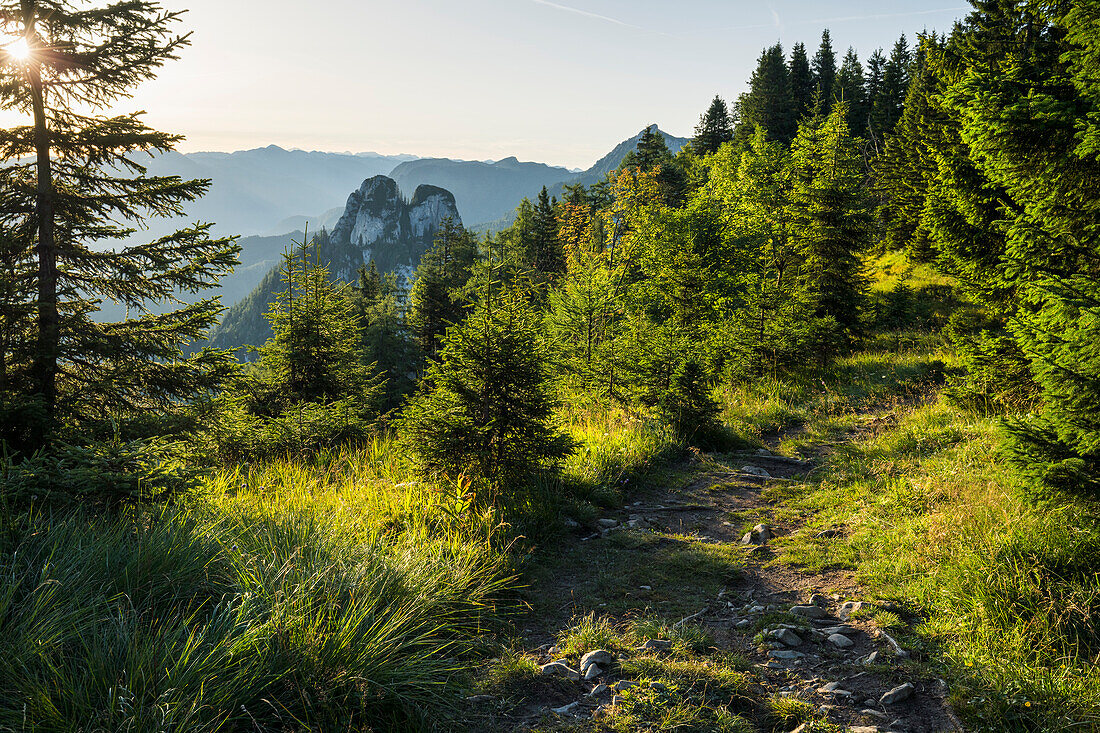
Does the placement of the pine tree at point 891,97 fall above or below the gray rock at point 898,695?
above

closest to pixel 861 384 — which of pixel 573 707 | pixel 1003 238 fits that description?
pixel 1003 238

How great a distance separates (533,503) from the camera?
19.5 feet

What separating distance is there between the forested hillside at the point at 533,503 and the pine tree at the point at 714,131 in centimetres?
4826

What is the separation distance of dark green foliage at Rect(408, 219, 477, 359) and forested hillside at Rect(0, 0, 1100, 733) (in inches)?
973

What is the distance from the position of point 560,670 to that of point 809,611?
2.10 metres

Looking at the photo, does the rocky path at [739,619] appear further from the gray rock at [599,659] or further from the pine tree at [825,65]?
the pine tree at [825,65]

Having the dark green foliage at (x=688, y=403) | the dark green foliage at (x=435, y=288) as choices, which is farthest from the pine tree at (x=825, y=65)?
the dark green foliage at (x=688, y=403)

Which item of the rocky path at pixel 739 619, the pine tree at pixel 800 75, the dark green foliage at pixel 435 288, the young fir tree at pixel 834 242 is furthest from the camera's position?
the pine tree at pixel 800 75

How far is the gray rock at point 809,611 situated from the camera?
4.01m

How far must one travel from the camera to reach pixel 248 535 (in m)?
4.24

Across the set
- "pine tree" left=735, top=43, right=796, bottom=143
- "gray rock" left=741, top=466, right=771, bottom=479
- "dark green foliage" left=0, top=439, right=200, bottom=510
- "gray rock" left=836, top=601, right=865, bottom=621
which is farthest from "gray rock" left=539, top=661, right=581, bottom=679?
"pine tree" left=735, top=43, right=796, bottom=143

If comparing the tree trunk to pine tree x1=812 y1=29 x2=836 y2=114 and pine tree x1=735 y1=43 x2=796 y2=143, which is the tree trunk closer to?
pine tree x1=735 y1=43 x2=796 y2=143

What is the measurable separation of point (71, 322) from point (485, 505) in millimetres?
5488

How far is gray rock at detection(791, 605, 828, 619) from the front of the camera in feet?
13.1
